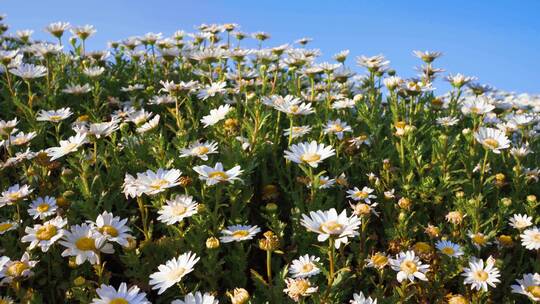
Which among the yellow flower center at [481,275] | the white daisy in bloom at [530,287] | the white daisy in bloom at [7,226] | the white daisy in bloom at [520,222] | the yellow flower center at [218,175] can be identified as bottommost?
the white daisy in bloom at [530,287]

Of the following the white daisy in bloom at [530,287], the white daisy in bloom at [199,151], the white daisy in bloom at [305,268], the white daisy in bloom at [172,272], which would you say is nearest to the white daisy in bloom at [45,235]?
the white daisy in bloom at [172,272]

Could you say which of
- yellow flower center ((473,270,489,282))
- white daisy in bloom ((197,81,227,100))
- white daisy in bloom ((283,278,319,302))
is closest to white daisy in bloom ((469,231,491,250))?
yellow flower center ((473,270,489,282))

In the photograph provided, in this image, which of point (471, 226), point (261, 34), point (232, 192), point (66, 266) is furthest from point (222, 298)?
point (261, 34)

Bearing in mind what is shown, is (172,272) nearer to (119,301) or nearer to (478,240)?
(119,301)

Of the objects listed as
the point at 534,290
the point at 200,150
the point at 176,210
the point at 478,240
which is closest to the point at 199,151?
the point at 200,150

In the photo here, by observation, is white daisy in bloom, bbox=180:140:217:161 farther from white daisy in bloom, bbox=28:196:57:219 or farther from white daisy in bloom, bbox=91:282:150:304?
white daisy in bloom, bbox=91:282:150:304

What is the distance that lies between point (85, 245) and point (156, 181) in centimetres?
55

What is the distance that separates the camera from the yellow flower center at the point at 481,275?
3219 millimetres

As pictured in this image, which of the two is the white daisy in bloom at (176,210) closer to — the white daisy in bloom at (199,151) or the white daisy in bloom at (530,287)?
the white daisy in bloom at (199,151)

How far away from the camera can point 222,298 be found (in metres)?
3.17

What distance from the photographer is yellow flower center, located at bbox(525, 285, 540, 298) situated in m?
3.16

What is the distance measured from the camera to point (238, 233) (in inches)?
124

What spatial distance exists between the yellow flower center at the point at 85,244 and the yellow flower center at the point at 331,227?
1.17 meters

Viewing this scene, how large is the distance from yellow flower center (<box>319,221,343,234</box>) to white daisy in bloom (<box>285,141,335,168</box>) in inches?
30.0
